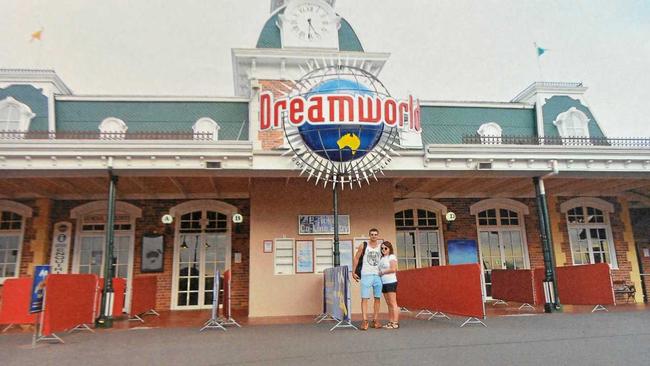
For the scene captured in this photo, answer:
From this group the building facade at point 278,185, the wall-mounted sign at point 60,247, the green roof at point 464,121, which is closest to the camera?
the building facade at point 278,185

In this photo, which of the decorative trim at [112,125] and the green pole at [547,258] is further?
the decorative trim at [112,125]

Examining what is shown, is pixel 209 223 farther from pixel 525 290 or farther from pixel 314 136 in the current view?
pixel 525 290

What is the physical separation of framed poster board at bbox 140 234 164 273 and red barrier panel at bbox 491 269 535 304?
28.9 feet

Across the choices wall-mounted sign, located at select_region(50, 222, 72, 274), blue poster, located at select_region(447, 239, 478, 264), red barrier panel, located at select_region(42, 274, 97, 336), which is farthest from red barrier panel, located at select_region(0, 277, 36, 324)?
blue poster, located at select_region(447, 239, 478, 264)

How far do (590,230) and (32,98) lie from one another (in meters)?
15.9

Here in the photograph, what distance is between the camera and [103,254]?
1263 cm

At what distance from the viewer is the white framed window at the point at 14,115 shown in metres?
12.2

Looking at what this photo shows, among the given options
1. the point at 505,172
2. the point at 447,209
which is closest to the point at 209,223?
the point at 447,209

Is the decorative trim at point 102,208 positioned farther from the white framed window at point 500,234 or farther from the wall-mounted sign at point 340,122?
the white framed window at point 500,234

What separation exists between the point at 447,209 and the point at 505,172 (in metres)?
3.49

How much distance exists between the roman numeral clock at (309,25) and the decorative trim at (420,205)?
4677mm

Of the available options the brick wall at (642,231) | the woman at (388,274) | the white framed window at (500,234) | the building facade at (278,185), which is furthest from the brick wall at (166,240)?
the brick wall at (642,231)

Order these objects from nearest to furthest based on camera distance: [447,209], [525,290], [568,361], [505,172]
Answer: [568,361] → [505,172] → [525,290] → [447,209]

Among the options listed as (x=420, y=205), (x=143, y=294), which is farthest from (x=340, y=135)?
(x=143, y=294)
